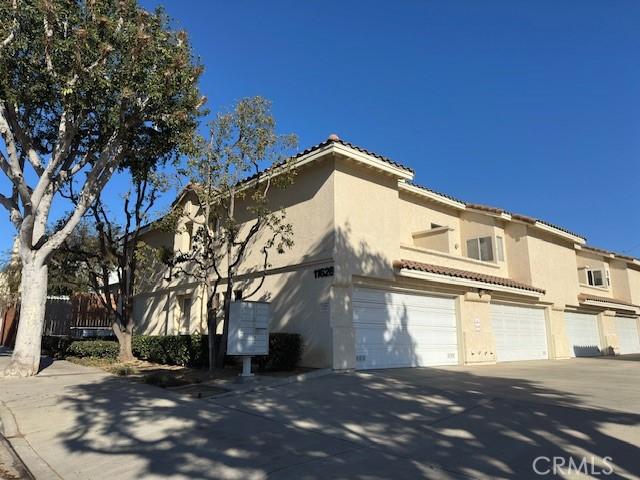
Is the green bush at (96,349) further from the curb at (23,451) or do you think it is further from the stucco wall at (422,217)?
the stucco wall at (422,217)

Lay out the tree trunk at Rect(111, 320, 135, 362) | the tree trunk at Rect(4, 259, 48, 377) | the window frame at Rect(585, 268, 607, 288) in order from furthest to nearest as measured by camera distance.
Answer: the window frame at Rect(585, 268, 607, 288)
the tree trunk at Rect(111, 320, 135, 362)
the tree trunk at Rect(4, 259, 48, 377)

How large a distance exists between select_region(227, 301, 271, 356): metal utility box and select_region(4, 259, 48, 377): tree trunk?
563cm

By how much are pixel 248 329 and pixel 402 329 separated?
17.8ft

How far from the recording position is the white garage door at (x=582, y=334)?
2341 centimetres

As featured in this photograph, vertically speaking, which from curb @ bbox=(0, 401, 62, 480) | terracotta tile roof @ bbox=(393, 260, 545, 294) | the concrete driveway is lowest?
curb @ bbox=(0, 401, 62, 480)

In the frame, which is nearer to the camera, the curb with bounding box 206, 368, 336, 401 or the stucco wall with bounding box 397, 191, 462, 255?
the curb with bounding box 206, 368, 336, 401

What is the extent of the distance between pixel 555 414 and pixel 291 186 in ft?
32.1

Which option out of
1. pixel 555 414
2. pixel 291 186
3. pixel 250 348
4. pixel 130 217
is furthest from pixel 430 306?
pixel 130 217

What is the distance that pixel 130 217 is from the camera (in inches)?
652

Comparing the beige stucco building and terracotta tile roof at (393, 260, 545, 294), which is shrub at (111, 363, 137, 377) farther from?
terracotta tile roof at (393, 260, 545, 294)

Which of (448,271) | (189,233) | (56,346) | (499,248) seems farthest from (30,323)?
(499,248)

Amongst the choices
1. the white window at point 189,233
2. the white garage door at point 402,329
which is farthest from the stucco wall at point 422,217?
the white window at point 189,233

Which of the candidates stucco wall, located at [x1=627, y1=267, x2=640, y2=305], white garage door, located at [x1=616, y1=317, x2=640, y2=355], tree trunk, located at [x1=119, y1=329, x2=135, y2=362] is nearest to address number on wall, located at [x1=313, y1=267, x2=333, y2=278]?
tree trunk, located at [x1=119, y1=329, x2=135, y2=362]

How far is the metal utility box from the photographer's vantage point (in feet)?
35.1
